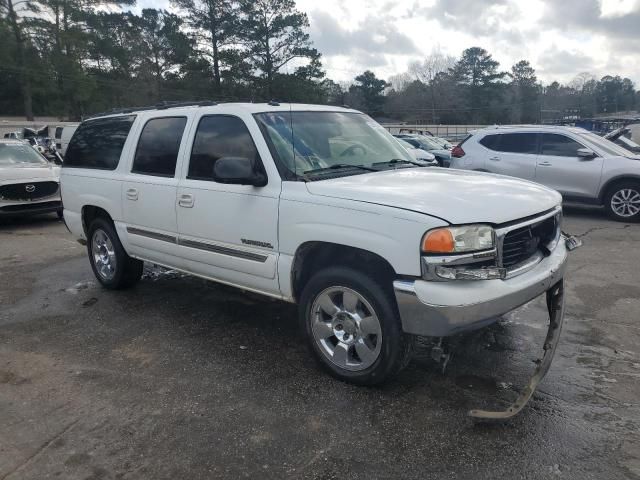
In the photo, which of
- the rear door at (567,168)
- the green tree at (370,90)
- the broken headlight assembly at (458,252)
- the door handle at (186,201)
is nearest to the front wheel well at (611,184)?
the rear door at (567,168)

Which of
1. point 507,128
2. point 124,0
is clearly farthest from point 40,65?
point 507,128

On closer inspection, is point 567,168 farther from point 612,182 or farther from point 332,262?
point 332,262

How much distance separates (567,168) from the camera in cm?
973

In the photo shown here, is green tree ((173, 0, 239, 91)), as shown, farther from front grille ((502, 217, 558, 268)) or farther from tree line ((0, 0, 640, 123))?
front grille ((502, 217, 558, 268))

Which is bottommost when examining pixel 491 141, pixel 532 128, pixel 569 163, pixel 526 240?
pixel 526 240

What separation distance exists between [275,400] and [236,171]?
158cm

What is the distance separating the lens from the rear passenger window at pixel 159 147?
4660mm

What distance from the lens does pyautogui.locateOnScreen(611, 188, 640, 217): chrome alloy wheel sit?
30.6 feet

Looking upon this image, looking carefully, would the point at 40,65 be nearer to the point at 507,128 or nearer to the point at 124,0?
the point at 124,0

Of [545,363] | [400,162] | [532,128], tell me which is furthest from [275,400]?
[532,128]

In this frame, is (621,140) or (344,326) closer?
(344,326)

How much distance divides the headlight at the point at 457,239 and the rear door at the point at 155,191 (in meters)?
2.48

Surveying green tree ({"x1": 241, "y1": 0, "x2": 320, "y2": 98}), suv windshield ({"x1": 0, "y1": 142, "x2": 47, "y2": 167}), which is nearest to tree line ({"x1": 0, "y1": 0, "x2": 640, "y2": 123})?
green tree ({"x1": 241, "y1": 0, "x2": 320, "y2": 98})

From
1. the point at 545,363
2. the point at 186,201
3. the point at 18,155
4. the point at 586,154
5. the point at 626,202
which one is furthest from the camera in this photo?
the point at 18,155
